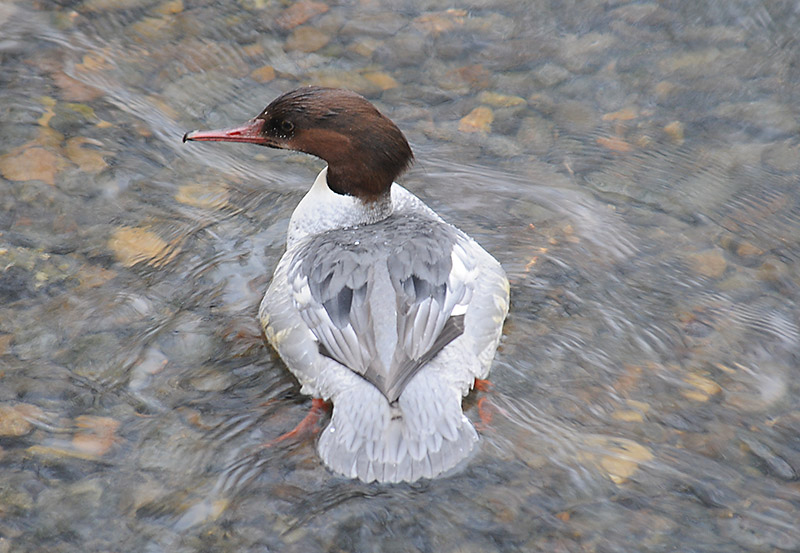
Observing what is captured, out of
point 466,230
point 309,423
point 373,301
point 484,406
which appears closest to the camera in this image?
point 373,301

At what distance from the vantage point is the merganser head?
12.8ft

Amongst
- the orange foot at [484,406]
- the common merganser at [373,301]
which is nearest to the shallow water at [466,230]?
the orange foot at [484,406]

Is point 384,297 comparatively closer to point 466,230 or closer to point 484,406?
point 484,406

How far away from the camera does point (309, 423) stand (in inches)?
141

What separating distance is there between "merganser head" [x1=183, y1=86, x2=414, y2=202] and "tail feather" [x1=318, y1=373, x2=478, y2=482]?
120 cm

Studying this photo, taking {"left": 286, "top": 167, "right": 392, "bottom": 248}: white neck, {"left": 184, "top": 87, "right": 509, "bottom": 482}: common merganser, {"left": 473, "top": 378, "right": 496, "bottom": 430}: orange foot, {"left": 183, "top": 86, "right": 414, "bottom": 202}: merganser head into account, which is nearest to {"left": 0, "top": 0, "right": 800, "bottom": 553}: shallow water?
{"left": 473, "top": 378, "right": 496, "bottom": 430}: orange foot

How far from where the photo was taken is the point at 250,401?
366 cm

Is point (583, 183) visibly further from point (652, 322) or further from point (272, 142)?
point (272, 142)

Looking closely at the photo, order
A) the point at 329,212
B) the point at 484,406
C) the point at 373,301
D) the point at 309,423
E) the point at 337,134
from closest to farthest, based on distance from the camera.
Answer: the point at 373,301, the point at 309,423, the point at 484,406, the point at 337,134, the point at 329,212

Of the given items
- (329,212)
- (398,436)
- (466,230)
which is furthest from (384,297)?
(466,230)

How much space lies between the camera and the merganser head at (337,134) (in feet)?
12.8

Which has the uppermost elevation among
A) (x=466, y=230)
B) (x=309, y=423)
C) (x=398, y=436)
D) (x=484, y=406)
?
(x=466, y=230)

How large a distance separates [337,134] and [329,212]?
43 cm

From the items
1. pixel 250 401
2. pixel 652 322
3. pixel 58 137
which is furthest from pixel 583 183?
pixel 58 137
